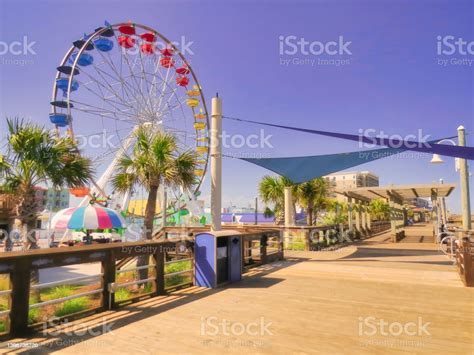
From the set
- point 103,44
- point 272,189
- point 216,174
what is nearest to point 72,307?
point 216,174

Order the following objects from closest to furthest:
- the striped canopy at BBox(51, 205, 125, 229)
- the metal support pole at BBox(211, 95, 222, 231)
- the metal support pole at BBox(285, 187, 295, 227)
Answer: the metal support pole at BBox(211, 95, 222, 231) → the striped canopy at BBox(51, 205, 125, 229) → the metal support pole at BBox(285, 187, 295, 227)

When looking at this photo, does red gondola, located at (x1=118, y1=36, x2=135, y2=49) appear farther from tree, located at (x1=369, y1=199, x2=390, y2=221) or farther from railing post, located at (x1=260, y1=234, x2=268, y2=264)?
tree, located at (x1=369, y1=199, x2=390, y2=221)

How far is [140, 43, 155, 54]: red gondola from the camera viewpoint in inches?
909

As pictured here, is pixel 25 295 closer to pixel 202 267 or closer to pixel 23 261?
pixel 23 261

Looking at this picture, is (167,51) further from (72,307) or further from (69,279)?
(69,279)

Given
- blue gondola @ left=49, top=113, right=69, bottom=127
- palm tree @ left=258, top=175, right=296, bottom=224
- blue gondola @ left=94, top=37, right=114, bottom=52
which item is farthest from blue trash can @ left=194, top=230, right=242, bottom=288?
blue gondola @ left=94, top=37, right=114, bottom=52

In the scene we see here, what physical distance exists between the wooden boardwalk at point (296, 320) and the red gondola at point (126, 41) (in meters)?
18.5

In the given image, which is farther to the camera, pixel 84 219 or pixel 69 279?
pixel 84 219

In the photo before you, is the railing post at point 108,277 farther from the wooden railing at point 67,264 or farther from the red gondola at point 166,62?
the red gondola at point 166,62

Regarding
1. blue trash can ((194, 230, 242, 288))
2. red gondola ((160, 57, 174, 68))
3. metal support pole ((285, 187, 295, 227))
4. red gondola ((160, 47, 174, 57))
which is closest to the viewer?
blue trash can ((194, 230, 242, 288))

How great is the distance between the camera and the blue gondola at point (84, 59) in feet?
64.6

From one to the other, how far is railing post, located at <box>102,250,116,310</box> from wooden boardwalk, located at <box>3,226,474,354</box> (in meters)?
0.24

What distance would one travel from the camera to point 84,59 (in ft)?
64.9

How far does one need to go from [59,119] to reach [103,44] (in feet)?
16.8
